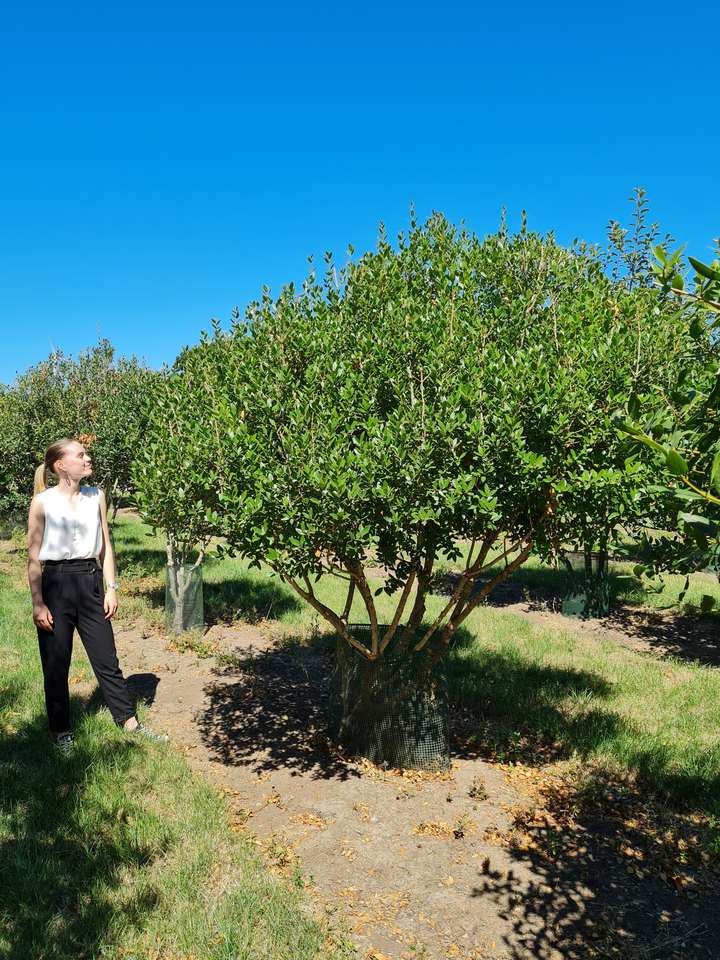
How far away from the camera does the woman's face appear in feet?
20.7

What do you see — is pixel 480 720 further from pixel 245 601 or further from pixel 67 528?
pixel 245 601

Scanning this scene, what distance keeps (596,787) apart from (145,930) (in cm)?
497

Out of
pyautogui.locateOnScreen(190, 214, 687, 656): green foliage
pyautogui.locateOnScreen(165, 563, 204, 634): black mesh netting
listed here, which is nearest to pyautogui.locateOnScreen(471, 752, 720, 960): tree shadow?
pyautogui.locateOnScreen(190, 214, 687, 656): green foliage

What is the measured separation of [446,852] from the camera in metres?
6.04

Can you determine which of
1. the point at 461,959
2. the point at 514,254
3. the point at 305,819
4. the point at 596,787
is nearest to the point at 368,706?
the point at 305,819

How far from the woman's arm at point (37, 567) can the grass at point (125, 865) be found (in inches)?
54.1

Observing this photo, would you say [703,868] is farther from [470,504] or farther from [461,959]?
[470,504]

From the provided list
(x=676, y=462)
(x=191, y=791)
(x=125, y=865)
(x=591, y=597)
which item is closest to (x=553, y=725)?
(x=191, y=791)

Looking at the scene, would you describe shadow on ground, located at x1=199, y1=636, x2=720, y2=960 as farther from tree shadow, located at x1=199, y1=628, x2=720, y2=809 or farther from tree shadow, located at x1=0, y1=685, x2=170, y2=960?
tree shadow, located at x1=0, y1=685, x2=170, y2=960

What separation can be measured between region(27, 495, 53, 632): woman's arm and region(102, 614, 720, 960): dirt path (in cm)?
249

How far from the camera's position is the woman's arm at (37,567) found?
613 centimetres

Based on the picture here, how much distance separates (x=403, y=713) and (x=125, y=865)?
134 inches

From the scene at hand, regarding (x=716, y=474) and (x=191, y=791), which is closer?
(x=716, y=474)

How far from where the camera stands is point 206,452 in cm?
618
